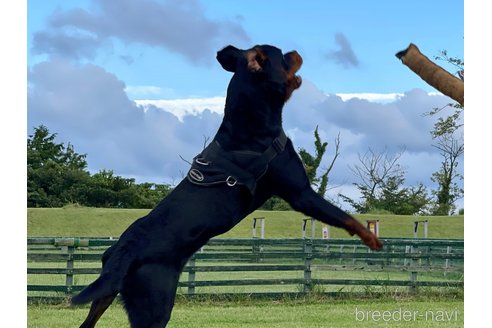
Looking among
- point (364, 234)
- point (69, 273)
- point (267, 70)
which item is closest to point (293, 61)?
point (267, 70)

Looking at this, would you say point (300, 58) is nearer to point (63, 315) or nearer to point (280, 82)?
point (280, 82)

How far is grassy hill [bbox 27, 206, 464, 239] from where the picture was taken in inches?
778

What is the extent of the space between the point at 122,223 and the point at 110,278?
17669 mm

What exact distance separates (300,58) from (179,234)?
0.92 metres

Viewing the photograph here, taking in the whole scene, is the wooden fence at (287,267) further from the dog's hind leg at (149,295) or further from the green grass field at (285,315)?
the dog's hind leg at (149,295)

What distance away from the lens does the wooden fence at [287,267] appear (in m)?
9.86

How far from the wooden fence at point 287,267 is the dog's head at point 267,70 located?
21.1 ft

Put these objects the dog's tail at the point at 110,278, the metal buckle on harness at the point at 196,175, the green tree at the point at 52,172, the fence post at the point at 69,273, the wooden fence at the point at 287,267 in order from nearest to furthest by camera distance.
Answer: the dog's tail at the point at 110,278 < the metal buckle on harness at the point at 196,175 < the fence post at the point at 69,273 < the wooden fence at the point at 287,267 < the green tree at the point at 52,172

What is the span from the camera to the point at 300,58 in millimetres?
3125

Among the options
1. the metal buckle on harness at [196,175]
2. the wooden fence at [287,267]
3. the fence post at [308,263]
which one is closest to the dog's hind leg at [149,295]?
the metal buckle on harness at [196,175]

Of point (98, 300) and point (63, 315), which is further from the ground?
point (98, 300)

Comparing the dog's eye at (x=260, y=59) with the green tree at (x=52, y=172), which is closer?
the dog's eye at (x=260, y=59)
